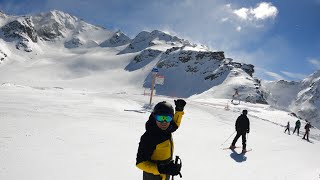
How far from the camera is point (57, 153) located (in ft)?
33.9

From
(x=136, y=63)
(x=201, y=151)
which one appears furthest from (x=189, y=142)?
(x=136, y=63)

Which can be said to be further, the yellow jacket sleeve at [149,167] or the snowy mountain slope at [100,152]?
the snowy mountain slope at [100,152]

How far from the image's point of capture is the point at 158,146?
4777mm

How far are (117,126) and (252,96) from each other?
107m

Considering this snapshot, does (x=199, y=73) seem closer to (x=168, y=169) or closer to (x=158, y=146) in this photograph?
(x=158, y=146)

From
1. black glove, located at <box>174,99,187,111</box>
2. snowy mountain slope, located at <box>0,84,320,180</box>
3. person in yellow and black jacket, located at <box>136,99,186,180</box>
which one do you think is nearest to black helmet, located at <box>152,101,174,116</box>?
person in yellow and black jacket, located at <box>136,99,186,180</box>

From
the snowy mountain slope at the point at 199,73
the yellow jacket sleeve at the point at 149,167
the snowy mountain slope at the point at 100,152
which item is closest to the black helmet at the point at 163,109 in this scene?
the yellow jacket sleeve at the point at 149,167

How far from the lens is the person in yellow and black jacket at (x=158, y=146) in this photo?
14.9ft

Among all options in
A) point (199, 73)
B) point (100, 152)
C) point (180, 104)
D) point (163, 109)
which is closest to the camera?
point (163, 109)

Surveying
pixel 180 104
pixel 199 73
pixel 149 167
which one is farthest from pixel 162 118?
pixel 199 73

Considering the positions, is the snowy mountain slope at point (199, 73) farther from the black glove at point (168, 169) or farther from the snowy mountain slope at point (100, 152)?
the black glove at point (168, 169)

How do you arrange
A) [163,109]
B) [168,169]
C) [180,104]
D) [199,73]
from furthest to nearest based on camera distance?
[199,73]
[180,104]
[163,109]
[168,169]

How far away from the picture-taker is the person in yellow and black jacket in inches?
179

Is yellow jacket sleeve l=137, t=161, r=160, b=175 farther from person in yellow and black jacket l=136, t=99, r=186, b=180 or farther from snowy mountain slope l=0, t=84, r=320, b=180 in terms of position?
snowy mountain slope l=0, t=84, r=320, b=180
